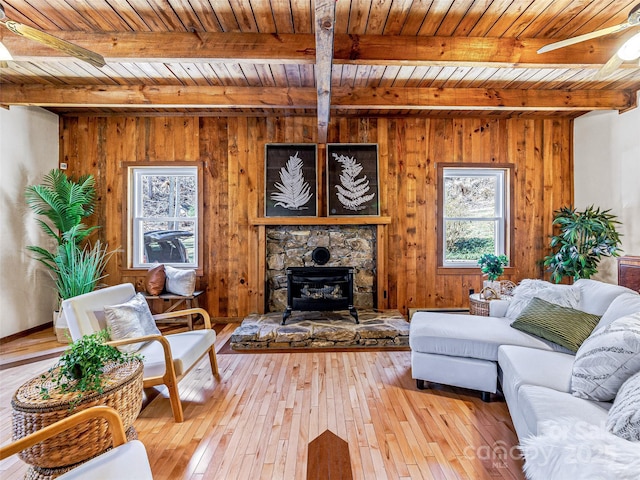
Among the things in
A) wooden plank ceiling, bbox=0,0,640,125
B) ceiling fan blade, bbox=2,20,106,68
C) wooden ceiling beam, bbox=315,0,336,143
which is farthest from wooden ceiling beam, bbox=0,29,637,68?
ceiling fan blade, bbox=2,20,106,68

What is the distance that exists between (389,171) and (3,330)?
5039 millimetres

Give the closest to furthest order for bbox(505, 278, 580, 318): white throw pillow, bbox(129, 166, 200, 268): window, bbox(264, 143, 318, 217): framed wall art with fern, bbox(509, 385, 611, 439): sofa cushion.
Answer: bbox(509, 385, 611, 439): sofa cushion, bbox(505, 278, 580, 318): white throw pillow, bbox(264, 143, 318, 217): framed wall art with fern, bbox(129, 166, 200, 268): window

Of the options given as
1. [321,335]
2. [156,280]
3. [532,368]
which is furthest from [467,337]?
[156,280]

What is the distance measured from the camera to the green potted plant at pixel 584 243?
354cm

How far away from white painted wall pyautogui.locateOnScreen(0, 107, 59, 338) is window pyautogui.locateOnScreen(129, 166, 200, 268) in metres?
1.10

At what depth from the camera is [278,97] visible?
3389 millimetres

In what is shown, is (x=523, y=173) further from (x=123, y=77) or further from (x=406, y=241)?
(x=123, y=77)

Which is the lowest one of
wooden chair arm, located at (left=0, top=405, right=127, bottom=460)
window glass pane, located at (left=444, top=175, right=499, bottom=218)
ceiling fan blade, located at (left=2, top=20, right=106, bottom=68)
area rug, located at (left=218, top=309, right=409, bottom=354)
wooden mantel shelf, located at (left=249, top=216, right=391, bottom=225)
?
area rug, located at (left=218, top=309, right=409, bottom=354)

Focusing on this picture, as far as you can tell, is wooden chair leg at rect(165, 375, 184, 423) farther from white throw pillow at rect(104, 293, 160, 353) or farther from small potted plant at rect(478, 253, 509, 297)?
small potted plant at rect(478, 253, 509, 297)

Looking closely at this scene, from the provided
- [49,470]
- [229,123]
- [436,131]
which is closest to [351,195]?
[436,131]

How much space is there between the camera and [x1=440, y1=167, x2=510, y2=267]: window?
4.40 meters

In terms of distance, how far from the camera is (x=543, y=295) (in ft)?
8.23

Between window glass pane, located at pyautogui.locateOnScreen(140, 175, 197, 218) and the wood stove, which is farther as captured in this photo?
window glass pane, located at pyautogui.locateOnScreen(140, 175, 197, 218)

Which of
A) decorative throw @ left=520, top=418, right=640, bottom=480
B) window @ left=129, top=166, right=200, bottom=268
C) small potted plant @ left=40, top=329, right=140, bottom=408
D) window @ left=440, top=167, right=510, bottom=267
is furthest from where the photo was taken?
window @ left=440, top=167, right=510, bottom=267
